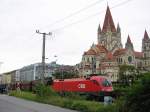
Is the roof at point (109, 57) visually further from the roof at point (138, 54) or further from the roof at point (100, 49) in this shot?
the roof at point (138, 54)

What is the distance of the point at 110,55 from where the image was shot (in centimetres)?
16450

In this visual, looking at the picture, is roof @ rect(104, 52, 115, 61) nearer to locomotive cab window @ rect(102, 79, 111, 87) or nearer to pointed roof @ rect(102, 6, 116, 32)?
pointed roof @ rect(102, 6, 116, 32)

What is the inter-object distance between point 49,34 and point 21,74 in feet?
479

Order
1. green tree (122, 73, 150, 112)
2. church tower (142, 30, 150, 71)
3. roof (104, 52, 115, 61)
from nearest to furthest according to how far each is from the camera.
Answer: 1. green tree (122, 73, 150, 112)
2. roof (104, 52, 115, 61)
3. church tower (142, 30, 150, 71)

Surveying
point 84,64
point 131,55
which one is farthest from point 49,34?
point 131,55

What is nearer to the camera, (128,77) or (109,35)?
(128,77)

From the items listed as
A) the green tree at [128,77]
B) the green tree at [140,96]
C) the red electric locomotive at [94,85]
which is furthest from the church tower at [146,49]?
the green tree at [140,96]

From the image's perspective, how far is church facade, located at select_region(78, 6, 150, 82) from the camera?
519 ft

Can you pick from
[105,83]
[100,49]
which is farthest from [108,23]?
[105,83]

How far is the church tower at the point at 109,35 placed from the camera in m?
180

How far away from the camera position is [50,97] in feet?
127

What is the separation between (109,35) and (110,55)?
1938cm

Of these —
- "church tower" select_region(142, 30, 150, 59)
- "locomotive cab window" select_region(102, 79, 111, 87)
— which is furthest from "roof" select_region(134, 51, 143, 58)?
"locomotive cab window" select_region(102, 79, 111, 87)

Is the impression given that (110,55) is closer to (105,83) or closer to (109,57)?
(109,57)
